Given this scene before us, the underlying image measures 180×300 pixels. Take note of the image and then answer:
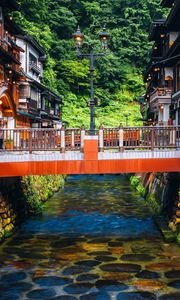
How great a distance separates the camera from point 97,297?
13734 mm

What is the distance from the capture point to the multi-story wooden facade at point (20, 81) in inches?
1212

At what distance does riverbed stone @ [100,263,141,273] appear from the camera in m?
16.3

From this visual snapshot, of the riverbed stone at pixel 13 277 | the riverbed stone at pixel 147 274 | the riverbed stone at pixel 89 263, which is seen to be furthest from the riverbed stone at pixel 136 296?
the riverbed stone at pixel 13 277

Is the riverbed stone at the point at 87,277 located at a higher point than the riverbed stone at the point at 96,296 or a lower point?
higher

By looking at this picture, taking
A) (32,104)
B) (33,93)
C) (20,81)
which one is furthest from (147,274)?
(33,93)

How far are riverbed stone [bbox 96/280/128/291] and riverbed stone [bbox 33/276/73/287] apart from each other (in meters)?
1.25

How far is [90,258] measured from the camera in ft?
59.2

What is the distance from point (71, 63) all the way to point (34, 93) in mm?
25973

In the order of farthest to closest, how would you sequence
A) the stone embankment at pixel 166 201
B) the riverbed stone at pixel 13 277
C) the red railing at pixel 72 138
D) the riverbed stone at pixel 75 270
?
1. the stone embankment at pixel 166 201
2. the red railing at pixel 72 138
3. the riverbed stone at pixel 75 270
4. the riverbed stone at pixel 13 277

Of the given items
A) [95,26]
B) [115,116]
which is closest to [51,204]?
[115,116]

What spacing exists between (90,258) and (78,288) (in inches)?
139

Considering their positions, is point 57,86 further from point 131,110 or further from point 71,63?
point 131,110

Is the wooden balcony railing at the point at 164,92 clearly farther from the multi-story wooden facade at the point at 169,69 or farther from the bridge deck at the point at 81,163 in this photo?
the bridge deck at the point at 81,163

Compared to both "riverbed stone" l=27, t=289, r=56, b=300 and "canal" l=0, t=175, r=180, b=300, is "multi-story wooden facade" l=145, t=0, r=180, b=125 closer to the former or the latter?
"canal" l=0, t=175, r=180, b=300
